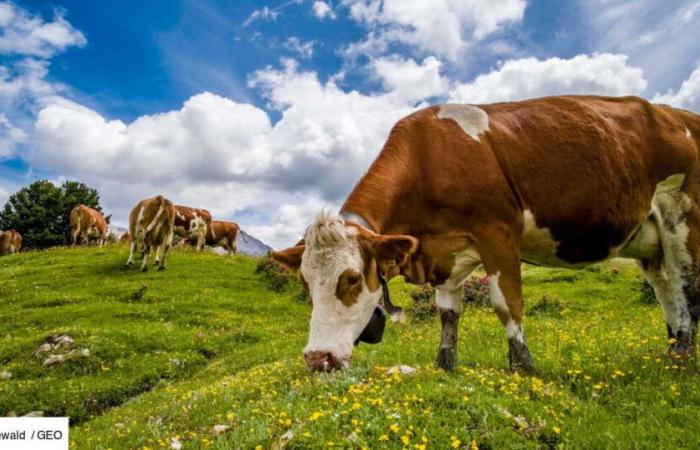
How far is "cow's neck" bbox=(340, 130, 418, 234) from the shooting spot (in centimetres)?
693

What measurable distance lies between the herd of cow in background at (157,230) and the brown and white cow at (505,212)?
25654 mm

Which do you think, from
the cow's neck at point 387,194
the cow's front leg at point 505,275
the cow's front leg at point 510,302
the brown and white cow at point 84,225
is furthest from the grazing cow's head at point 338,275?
the brown and white cow at point 84,225

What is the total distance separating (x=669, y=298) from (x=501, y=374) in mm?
3929

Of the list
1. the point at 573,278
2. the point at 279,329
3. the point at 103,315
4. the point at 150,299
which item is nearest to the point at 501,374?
the point at 279,329

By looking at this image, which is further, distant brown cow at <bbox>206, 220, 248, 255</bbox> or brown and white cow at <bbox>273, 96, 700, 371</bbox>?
distant brown cow at <bbox>206, 220, 248, 255</bbox>

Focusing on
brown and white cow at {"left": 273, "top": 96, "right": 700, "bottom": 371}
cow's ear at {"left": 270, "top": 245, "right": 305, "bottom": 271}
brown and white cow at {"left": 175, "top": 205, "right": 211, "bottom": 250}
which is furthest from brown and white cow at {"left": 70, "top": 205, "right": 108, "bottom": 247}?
brown and white cow at {"left": 273, "top": 96, "right": 700, "bottom": 371}

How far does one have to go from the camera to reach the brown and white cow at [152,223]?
3034 centimetres

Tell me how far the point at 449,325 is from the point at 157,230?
25865 mm

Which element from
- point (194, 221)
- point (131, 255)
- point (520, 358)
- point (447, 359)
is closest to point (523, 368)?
point (520, 358)

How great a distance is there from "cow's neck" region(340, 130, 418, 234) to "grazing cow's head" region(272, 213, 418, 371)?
1.70 ft

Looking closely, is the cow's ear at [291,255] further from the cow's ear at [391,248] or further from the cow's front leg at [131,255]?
the cow's front leg at [131,255]

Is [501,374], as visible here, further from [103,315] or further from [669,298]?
[103,315]

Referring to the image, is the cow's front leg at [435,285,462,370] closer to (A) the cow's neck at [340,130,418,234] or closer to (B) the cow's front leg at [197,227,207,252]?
(A) the cow's neck at [340,130,418,234]

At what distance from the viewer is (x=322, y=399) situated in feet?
20.9
